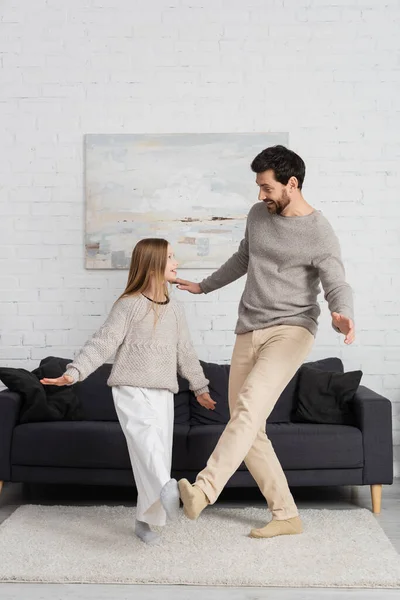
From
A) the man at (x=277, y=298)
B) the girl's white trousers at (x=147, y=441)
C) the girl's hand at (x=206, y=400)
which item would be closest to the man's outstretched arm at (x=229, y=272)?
the man at (x=277, y=298)

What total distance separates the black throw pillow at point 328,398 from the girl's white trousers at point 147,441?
1055mm

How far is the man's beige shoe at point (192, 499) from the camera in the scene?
9.50 feet

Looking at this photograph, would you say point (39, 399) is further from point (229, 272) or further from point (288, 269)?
point (288, 269)

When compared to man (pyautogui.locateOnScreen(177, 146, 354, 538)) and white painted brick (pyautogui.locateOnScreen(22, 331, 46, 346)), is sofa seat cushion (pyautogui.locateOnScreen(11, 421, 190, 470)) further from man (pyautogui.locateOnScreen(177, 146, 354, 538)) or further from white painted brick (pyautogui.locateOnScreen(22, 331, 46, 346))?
white painted brick (pyautogui.locateOnScreen(22, 331, 46, 346))

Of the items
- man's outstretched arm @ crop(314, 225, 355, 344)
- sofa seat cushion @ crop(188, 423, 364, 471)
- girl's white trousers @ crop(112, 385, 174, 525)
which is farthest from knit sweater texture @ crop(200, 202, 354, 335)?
sofa seat cushion @ crop(188, 423, 364, 471)

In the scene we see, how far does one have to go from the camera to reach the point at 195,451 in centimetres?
402

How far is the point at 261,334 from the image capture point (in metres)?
3.48

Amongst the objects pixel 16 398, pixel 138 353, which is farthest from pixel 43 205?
pixel 138 353

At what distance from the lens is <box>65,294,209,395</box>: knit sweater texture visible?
11.2 ft

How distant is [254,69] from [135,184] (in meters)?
1.02

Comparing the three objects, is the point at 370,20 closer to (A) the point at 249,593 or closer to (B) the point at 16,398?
(B) the point at 16,398

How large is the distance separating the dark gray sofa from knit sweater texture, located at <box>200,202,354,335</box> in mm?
769

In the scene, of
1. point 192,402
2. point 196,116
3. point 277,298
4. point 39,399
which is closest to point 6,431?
point 39,399

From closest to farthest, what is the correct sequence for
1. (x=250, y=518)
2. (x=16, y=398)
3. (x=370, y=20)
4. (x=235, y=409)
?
(x=235, y=409), (x=250, y=518), (x=16, y=398), (x=370, y=20)
